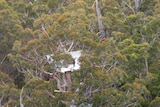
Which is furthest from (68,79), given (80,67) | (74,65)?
(80,67)

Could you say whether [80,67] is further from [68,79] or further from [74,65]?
[68,79]

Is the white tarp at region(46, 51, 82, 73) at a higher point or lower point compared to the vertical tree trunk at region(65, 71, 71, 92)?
higher

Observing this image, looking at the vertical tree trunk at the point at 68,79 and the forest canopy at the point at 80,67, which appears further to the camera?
the vertical tree trunk at the point at 68,79

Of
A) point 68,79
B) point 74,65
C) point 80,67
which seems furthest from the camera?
point 68,79

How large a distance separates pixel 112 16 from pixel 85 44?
4.40 meters

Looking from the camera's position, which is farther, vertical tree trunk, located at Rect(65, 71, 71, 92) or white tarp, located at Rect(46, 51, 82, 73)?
vertical tree trunk, located at Rect(65, 71, 71, 92)

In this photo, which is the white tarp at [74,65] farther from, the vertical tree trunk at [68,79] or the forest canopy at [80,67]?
the vertical tree trunk at [68,79]

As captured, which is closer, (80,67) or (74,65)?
(80,67)

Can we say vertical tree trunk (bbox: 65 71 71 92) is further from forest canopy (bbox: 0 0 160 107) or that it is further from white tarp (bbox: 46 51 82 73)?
white tarp (bbox: 46 51 82 73)

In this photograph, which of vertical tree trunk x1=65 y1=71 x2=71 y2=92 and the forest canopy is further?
vertical tree trunk x1=65 y1=71 x2=71 y2=92

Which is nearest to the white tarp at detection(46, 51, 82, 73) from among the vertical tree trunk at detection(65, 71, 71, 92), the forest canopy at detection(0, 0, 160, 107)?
the forest canopy at detection(0, 0, 160, 107)

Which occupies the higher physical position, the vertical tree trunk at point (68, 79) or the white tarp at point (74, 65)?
the white tarp at point (74, 65)

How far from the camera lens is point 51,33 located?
1020cm

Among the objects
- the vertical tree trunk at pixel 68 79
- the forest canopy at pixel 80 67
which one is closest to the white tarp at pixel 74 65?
the forest canopy at pixel 80 67
